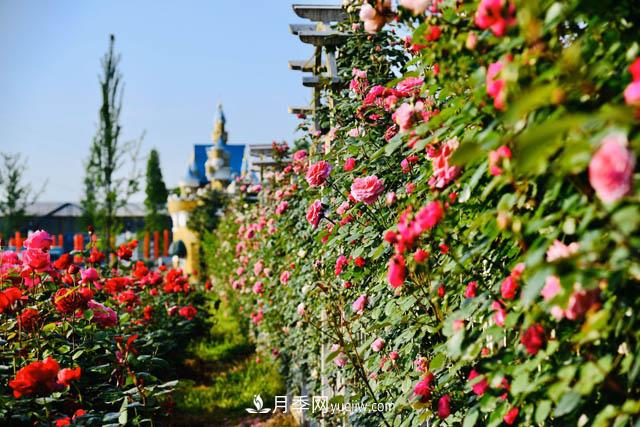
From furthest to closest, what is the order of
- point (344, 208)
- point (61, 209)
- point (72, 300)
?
point (61, 209)
point (72, 300)
point (344, 208)

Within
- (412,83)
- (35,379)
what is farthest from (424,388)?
(35,379)

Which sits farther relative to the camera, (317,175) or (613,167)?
(317,175)

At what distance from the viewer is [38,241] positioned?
253 centimetres

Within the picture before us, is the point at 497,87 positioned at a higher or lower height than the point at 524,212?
higher

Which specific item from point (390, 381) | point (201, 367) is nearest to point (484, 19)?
point (390, 381)

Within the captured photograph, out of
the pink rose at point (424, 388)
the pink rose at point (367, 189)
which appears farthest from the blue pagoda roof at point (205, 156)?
the pink rose at point (424, 388)

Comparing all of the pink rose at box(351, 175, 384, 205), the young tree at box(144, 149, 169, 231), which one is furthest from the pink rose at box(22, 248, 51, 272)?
the young tree at box(144, 149, 169, 231)

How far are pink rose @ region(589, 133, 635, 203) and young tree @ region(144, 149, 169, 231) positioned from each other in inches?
1732

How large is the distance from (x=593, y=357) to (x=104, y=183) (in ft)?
43.1

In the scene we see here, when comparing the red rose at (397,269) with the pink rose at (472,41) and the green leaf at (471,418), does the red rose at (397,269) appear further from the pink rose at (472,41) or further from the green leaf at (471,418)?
the pink rose at (472,41)

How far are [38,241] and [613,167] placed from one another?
243cm

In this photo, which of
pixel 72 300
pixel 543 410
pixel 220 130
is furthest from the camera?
pixel 220 130

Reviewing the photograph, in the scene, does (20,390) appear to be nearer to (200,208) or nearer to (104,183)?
(104,183)

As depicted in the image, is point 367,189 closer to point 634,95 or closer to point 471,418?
point 471,418
